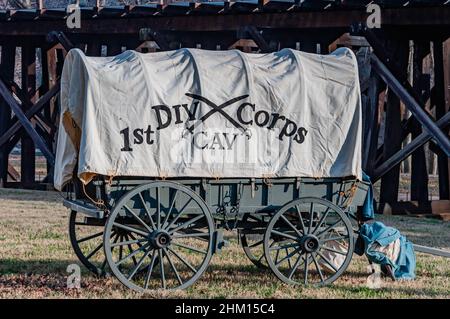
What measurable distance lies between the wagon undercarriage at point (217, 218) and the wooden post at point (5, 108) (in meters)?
15.9

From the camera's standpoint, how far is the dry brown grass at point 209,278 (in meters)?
10.8

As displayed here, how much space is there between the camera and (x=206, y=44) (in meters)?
23.6

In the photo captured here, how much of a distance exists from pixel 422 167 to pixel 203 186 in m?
10.8

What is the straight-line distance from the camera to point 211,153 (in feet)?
36.8

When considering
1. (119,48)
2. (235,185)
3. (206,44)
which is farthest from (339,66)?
(119,48)

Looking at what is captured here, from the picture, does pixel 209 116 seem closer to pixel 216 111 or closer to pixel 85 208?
pixel 216 111

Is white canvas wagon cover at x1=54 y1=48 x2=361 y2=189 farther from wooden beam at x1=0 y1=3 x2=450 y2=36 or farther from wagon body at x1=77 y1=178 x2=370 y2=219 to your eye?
wooden beam at x1=0 y1=3 x2=450 y2=36

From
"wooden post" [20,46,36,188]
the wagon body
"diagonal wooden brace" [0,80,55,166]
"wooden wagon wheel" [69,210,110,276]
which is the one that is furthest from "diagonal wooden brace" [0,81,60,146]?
the wagon body

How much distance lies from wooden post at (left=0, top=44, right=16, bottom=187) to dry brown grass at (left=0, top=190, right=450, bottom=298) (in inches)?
420

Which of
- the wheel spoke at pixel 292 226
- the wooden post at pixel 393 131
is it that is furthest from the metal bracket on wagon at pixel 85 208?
the wooden post at pixel 393 131

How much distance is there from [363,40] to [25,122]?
8773 millimetres

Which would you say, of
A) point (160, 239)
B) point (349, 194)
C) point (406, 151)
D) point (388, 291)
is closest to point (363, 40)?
point (406, 151)
